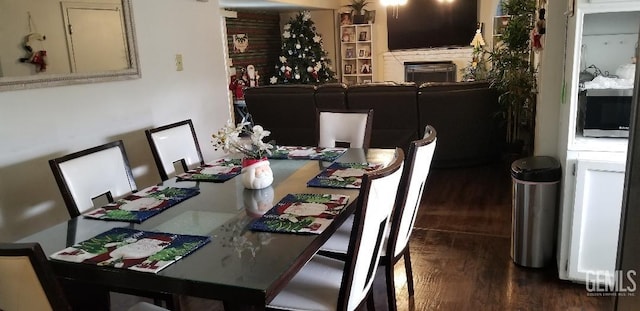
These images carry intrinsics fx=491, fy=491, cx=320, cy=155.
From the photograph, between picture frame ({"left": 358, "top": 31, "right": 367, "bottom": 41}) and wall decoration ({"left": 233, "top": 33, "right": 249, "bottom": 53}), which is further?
picture frame ({"left": 358, "top": 31, "right": 367, "bottom": 41})

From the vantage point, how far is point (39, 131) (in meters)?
2.45

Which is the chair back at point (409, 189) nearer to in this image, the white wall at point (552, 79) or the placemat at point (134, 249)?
the placemat at point (134, 249)

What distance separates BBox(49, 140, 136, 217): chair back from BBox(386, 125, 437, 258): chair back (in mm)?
1262

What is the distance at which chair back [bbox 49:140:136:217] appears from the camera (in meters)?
2.02

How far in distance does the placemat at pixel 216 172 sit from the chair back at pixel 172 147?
256 millimetres

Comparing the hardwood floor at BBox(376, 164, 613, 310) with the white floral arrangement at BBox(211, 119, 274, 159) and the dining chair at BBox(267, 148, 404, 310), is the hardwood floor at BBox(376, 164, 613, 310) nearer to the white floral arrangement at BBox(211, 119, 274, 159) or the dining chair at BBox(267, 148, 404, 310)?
the dining chair at BBox(267, 148, 404, 310)

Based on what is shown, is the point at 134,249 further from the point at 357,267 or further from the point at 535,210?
the point at 535,210

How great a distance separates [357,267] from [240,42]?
6.78 m

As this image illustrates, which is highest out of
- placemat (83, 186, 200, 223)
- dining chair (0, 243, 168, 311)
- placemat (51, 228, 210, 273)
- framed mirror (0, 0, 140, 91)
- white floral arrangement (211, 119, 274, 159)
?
framed mirror (0, 0, 140, 91)

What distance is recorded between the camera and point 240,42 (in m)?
7.88

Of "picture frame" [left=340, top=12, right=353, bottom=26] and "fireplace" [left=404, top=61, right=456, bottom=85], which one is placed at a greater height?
"picture frame" [left=340, top=12, right=353, bottom=26]

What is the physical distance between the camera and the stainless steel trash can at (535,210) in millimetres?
2615

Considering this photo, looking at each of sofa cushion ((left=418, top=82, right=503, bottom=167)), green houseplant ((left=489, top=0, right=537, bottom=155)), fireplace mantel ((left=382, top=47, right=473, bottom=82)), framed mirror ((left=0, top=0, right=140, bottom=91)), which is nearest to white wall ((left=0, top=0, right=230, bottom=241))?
framed mirror ((left=0, top=0, right=140, bottom=91))

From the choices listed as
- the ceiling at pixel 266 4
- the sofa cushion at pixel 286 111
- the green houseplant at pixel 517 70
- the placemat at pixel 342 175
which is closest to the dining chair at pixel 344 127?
the placemat at pixel 342 175
